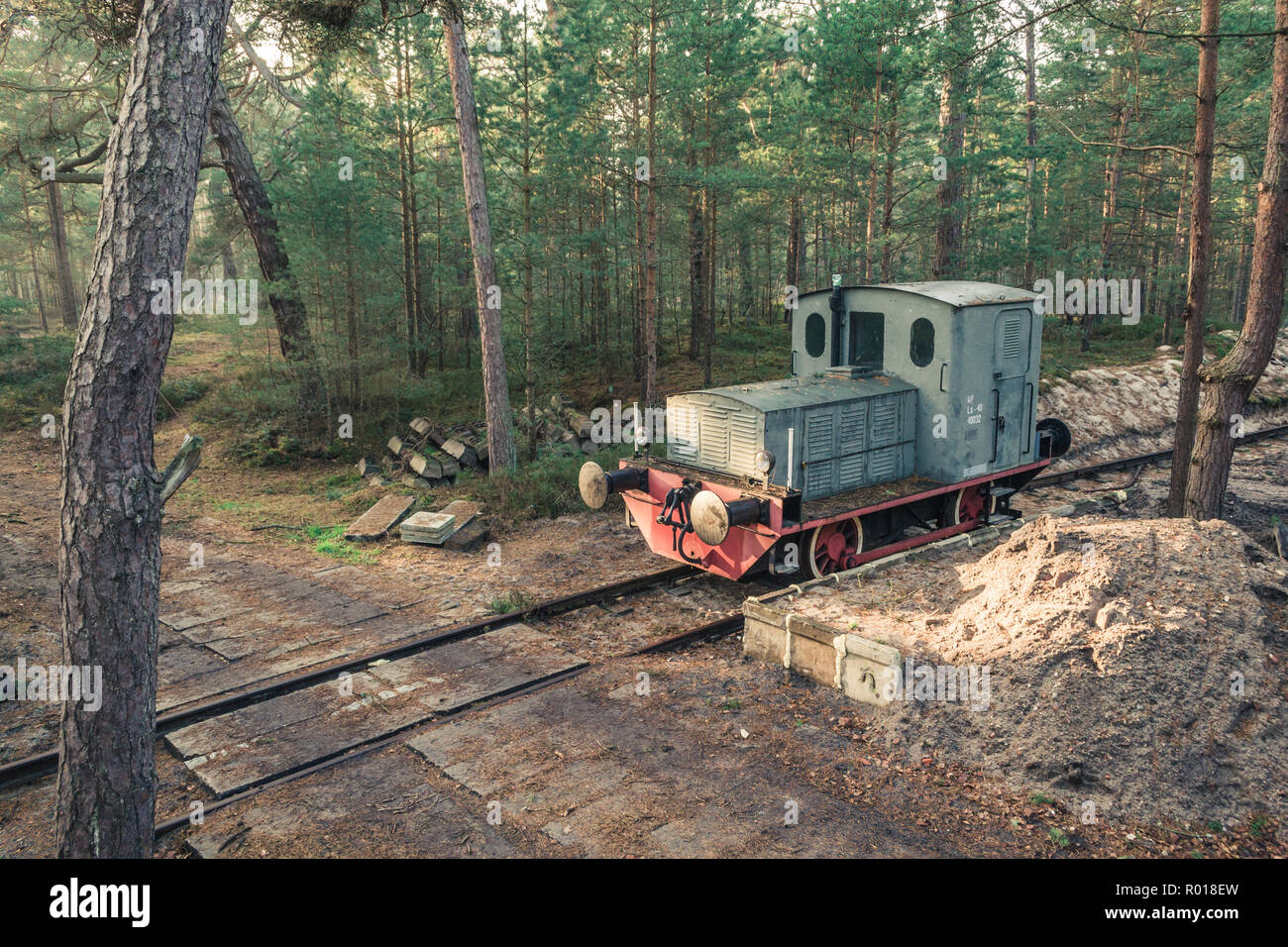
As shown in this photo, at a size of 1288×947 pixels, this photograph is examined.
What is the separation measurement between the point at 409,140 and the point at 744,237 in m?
13.3

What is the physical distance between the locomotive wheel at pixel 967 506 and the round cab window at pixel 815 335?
2623 millimetres

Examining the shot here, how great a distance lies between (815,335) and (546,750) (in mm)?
6979

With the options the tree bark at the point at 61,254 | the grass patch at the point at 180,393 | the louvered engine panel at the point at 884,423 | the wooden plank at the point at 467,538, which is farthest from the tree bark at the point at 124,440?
the tree bark at the point at 61,254

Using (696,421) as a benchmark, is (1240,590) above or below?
below

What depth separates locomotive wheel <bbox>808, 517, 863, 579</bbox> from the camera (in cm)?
915

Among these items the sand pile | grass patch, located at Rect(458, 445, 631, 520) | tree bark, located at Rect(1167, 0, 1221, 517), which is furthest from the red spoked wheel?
grass patch, located at Rect(458, 445, 631, 520)

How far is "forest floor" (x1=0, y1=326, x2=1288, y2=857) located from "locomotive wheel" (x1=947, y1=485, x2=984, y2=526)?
10.5 feet

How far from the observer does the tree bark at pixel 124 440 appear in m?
4.26

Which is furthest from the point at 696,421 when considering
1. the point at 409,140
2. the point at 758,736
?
the point at 409,140

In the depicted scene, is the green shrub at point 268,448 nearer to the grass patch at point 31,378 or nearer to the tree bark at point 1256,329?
the grass patch at point 31,378

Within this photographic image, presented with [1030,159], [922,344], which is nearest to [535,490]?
[922,344]

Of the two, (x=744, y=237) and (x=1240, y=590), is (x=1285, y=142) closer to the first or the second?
(x=1240, y=590)

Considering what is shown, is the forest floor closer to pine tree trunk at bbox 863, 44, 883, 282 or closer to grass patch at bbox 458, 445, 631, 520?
grass patch at bbox 458, 445, 631, 520

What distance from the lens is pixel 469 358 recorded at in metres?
23.1
